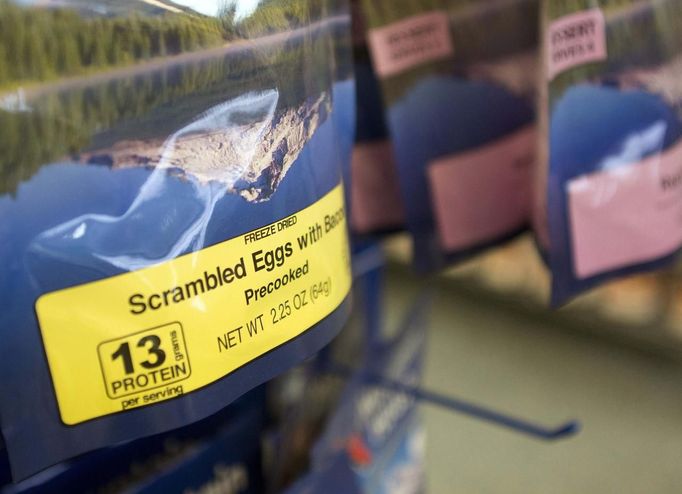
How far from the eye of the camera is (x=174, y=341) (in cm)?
28

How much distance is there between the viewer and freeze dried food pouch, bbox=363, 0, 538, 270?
1.57 feet

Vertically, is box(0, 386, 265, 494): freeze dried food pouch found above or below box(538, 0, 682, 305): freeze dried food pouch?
below

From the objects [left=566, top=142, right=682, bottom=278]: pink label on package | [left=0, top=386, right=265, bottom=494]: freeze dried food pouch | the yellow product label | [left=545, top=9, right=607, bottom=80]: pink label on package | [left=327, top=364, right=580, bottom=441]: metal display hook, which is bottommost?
[left=327, top=364, right=580, bottom=441]: metal display hook

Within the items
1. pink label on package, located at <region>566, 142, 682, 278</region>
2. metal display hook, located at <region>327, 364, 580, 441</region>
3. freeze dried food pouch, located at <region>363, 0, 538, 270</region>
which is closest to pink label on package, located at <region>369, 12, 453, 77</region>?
freeze dried food pouch, located at <region>363, 0, 538, 270</region>

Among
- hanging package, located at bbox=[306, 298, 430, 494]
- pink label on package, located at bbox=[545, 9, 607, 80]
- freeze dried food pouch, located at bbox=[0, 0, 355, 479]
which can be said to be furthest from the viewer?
hanging package, located at bbox=[306, 298, 430, 494]

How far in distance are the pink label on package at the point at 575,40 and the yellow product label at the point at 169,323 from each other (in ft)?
0.65

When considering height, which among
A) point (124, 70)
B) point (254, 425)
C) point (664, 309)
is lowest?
point (664, 309)

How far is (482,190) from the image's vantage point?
0.53m

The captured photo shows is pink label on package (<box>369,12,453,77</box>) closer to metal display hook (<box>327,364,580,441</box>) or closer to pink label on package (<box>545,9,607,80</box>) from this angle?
pink label on package (<box>545,9,607,80</box>)

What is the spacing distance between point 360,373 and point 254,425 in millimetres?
94

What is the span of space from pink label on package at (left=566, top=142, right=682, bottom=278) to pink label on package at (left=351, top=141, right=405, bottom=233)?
156mm

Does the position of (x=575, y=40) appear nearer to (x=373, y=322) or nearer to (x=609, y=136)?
(x=609, y=136)

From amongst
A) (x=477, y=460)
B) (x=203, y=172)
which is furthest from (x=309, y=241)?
(x=477, y=460)

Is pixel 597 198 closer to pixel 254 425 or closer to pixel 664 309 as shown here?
pixel 254 425
